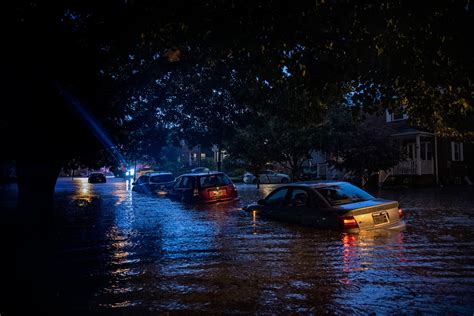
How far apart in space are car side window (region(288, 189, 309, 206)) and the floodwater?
0.61 meters

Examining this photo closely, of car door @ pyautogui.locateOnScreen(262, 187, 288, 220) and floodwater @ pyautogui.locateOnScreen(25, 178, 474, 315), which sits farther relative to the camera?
car door @ pyautogui.locateOnScreen(262, 187, 288, 220)

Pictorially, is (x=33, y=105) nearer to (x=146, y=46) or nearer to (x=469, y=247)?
(x=146, y=46)

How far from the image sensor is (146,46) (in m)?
9.79

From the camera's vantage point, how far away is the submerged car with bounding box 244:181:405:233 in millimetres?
7488

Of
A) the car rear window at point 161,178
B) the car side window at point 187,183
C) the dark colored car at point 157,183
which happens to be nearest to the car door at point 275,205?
the car side window at point 187,183

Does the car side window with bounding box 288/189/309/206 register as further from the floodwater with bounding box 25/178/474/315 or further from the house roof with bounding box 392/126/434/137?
the house roof with bounding box 392/126/434/137

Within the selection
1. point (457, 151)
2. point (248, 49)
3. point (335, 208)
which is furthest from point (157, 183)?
point (457, 151)

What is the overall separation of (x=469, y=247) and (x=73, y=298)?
6959 mm

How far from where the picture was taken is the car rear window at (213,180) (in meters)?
15.6

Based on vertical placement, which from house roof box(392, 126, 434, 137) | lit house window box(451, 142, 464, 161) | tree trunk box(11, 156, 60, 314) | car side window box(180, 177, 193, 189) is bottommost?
tree trunk box(11, 156, 60, 314)

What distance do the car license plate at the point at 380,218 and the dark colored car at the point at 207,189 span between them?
8562mm

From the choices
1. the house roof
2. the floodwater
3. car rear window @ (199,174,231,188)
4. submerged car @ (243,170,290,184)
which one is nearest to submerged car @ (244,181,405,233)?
the floodwater

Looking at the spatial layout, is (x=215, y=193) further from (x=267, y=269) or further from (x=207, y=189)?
(x=267, y=269)

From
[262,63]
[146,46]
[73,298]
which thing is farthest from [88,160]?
[73,298]
